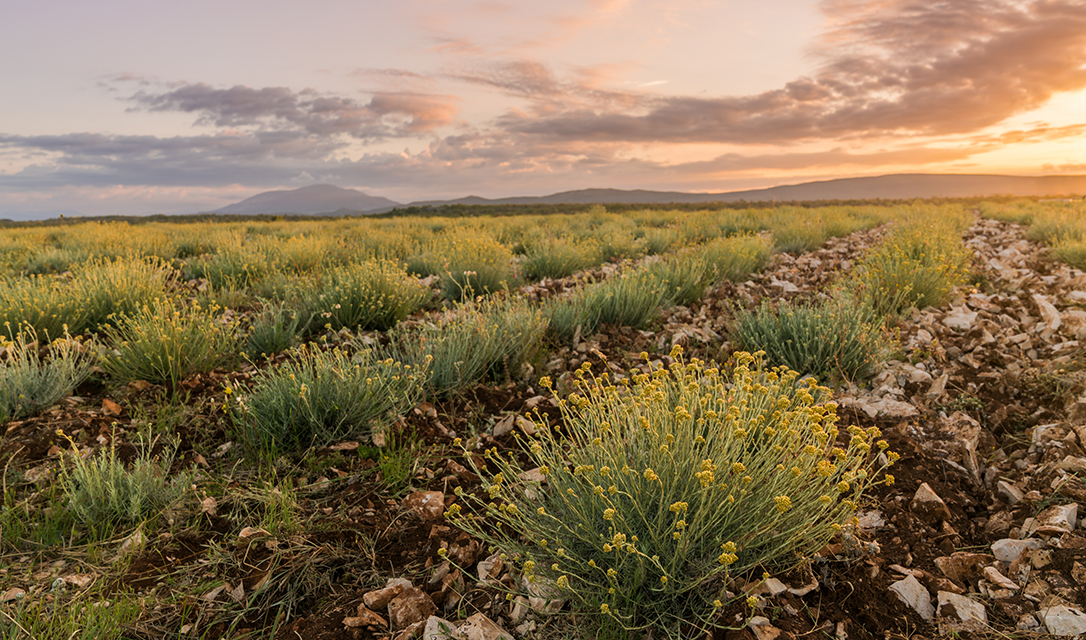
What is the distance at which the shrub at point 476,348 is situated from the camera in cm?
387

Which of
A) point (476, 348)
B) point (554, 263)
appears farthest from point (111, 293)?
point (554, 263)

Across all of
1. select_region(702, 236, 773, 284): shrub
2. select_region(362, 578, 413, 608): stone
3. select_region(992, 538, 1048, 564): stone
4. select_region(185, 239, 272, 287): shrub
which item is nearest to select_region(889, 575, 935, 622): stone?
select_region(992, 538, 1048, 564): stone

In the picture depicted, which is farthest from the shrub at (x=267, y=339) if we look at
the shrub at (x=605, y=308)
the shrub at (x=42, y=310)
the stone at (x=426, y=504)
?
the stone at (x=426, y=504)

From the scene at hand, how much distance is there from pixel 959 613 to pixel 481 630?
5.66 ft

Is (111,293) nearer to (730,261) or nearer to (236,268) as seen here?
(236,268)

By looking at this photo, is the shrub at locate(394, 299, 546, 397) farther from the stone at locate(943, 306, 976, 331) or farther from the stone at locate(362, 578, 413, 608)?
the stone at locate(943, 306, 976, 331)

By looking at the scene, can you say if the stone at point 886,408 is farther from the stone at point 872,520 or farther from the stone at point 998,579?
the stone at point 998,579

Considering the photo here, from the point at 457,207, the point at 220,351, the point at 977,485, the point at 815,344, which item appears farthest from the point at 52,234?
the point at 457,207

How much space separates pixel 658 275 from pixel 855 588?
4.61m

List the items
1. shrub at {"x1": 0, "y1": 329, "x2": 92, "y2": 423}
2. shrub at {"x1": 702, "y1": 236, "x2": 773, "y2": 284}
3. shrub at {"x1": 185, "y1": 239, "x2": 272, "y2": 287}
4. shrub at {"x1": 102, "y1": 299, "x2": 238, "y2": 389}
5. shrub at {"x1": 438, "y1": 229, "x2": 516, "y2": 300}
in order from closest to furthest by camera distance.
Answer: shrub at {"x1": 0, "y1": 329, "x2": 92, "y2": 423} < shrub at {"x1": 102, "y1": 299, "x2": 238, "y2": 389} < shrub at {"x1": 438, "y1": 229, "x2": 516, "y2": 300} < shrub at {"x1": 702, "y1": 236, "x2": 773, "y2": 284} < shrub at {"x1": 185, "y1": 239, "x2": 272, "y2": 287}

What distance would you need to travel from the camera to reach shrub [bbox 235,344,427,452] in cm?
325

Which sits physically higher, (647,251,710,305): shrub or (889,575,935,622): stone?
(647,251,710,305): shrub

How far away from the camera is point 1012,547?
Answer: 7.26 feet

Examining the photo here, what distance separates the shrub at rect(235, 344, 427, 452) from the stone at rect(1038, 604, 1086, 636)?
309 cm
